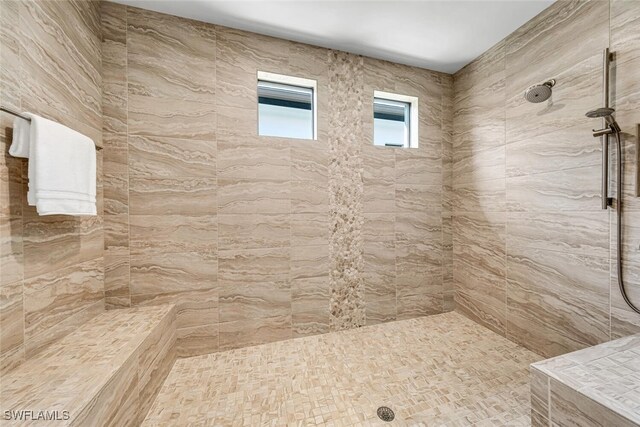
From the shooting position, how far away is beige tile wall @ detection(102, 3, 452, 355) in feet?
5.28

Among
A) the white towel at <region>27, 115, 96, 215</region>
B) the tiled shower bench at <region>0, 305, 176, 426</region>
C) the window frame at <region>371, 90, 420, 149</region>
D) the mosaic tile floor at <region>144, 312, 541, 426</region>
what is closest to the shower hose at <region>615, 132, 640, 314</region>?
the mosaic tile floor at <region>144, 312, 541, 426</region>

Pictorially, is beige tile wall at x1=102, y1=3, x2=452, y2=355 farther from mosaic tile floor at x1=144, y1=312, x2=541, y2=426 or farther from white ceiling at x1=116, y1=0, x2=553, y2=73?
mosaic tile floor at x1=144, y1=312, x2=541, y2=426

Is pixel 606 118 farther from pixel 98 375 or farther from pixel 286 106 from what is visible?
pixel 98 375

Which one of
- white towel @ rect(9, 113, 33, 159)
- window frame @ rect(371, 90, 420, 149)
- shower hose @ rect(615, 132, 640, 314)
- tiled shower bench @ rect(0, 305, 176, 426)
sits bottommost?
tiled shower bench @ rect(0, 305, 176, 426)

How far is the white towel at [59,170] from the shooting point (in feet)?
3.23

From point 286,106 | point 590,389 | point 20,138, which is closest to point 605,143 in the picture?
point 590,389

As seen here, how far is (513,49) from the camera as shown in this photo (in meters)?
1.82

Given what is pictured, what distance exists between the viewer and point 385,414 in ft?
3.99

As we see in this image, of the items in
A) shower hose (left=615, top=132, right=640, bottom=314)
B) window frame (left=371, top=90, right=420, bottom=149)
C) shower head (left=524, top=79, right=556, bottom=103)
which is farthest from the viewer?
window frame (left=371, top=90, right=420, bottom=149)

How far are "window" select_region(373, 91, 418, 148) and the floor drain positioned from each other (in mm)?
1843

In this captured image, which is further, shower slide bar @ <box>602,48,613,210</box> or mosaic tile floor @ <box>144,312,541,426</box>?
shower slide bar @ <box>602,48,613,210</box>

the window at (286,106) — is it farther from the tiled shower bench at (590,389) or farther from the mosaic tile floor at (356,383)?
the tiled shower bench at (590,389)

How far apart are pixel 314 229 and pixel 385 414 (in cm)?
120

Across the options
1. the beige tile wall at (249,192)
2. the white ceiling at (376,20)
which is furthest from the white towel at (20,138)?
the white ceiling at (376,20)
